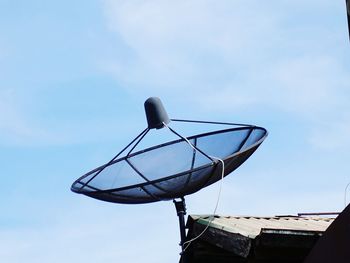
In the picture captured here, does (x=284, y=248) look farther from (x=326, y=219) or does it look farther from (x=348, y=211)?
(x=326, y=219)

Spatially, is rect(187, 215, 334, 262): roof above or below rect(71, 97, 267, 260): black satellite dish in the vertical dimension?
below

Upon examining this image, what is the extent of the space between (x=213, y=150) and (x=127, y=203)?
123cm

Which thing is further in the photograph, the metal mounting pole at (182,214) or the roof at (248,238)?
the metal mounting pole at (182,214)

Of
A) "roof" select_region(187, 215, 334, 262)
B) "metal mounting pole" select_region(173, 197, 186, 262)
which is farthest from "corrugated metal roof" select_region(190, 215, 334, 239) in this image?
"metal mounting pole" select_region(173, 197, 186, 262)

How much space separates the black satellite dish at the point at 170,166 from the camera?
308 inches

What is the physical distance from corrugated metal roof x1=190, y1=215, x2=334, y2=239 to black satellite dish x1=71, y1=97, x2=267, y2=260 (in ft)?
1.43

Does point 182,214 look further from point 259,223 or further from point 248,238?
point 259,223

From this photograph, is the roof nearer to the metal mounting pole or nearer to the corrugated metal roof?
the corrugated metal roof

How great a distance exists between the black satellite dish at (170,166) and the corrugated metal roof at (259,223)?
1.43ft

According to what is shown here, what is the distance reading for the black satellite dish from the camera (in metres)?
7.81

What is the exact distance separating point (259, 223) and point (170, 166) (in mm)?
1233

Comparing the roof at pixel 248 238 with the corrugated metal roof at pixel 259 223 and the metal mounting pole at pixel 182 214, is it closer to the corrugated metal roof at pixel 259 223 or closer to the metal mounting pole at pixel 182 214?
the corrugated metal roof at pixel 259 223

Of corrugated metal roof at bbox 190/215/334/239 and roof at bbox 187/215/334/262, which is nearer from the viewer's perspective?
roof at bbox 187/215/334/262

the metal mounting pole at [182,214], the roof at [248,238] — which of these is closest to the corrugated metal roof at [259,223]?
the roof at [248,238]
